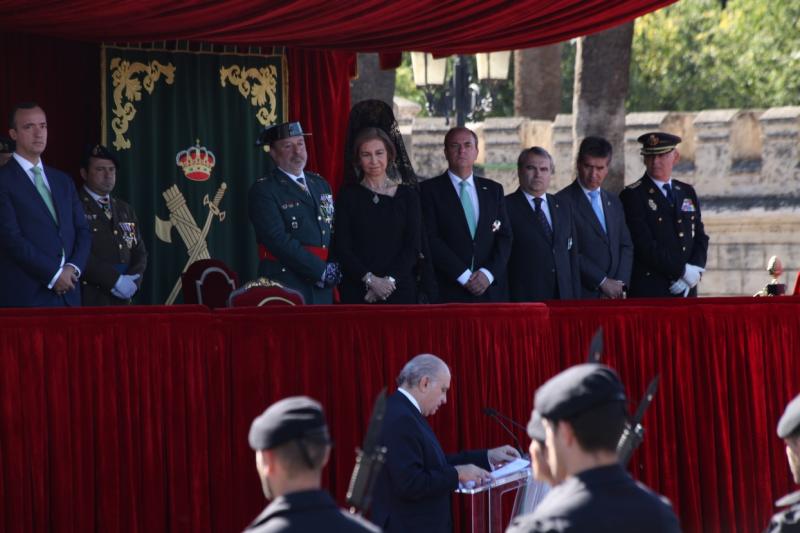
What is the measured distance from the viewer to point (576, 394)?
4816mm

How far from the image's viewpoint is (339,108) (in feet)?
41.9

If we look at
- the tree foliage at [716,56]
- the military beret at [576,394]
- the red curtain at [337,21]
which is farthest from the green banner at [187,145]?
the tree foliage at [716,56]

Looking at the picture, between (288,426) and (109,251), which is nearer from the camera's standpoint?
(288,426)

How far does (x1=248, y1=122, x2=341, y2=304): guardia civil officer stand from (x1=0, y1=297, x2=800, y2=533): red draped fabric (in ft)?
4.55

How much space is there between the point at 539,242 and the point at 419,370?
3059 mm

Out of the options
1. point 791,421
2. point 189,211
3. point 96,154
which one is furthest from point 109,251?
point 791,421

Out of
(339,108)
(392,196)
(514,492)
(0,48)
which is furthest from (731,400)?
(0,48)

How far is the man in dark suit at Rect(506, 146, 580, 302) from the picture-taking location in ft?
36.0

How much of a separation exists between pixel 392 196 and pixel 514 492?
2.12 metres

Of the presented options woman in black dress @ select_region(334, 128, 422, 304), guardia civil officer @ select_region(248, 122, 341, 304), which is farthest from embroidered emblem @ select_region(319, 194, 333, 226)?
woman in black dress @ select_region(334, 128, 422, 304)

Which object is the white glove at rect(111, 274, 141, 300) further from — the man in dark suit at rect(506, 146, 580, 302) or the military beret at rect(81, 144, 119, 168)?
the man in dark suit at rect(506, 146, 580, 302)

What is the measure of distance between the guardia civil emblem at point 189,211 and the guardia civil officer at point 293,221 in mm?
1241

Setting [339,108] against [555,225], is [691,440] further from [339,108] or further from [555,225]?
[339,108]

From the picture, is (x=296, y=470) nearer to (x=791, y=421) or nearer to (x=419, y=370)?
(x=791, y=421)
